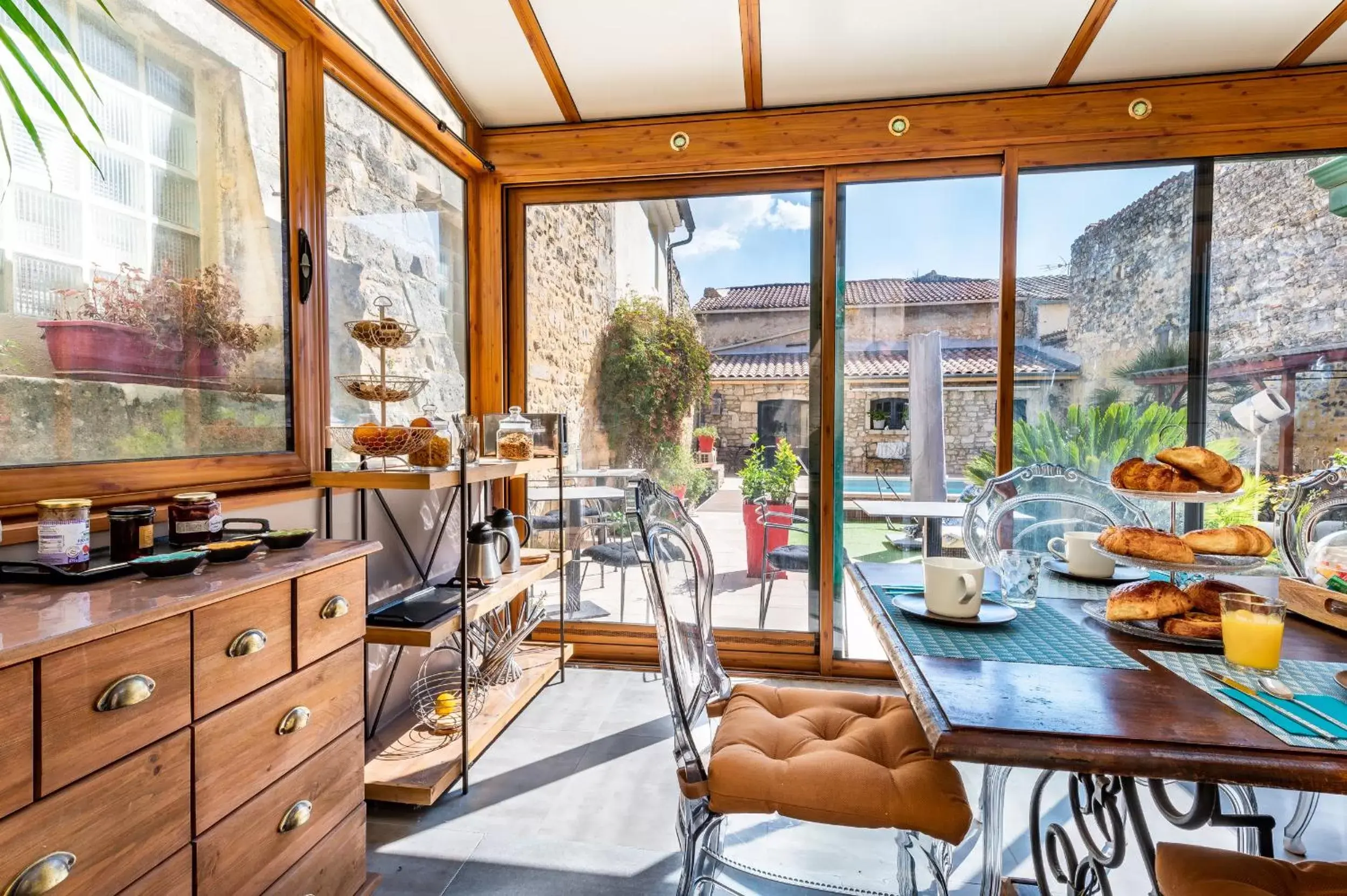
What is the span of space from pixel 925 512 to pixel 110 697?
2.93m

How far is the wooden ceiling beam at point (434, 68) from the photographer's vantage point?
8.20 feet

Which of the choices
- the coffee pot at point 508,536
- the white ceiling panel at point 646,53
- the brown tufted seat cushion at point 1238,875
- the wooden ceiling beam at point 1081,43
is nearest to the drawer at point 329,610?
the coffee pot at point 508,536

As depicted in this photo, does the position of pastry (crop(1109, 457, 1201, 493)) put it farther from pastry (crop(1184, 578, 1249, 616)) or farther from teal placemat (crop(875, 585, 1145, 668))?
teal placemat (crop(875, 585, 1145, 668))

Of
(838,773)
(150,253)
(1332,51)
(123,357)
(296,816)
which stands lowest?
(296,816)

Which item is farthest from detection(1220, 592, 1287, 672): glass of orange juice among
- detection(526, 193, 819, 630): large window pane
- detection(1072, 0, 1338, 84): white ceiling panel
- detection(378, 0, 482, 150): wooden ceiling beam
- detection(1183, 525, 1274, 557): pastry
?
detection(378, 0, 482, 150): wooden ceiling beam

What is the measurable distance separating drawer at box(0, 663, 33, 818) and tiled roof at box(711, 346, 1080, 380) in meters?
2.76

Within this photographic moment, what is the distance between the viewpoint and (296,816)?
4.48 ft

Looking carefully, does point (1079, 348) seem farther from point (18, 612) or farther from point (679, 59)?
point (18, 612)

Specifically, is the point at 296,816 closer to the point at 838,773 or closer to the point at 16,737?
the point at 16,737

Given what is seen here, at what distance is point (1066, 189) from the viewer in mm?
2949

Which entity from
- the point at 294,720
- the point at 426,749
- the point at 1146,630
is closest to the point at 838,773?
the point at 1146,630

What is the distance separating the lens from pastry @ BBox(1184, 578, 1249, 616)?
1314mm

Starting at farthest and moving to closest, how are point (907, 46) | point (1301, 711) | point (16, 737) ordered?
point (907, 46)
point (1301, 711)
point (16, 737)

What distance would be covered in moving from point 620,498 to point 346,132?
76.6 inches
